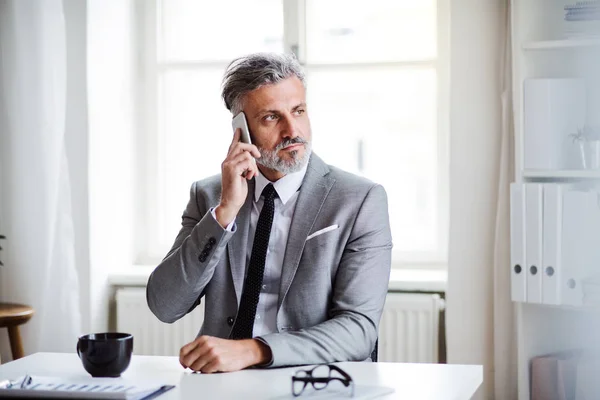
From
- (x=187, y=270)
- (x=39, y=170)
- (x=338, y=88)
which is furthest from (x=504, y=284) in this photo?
(x=39, y=170)

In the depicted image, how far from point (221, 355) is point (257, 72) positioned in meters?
0.80

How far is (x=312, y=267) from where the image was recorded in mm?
2098

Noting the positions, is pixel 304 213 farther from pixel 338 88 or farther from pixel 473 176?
pixel 338 88

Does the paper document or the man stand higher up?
the man

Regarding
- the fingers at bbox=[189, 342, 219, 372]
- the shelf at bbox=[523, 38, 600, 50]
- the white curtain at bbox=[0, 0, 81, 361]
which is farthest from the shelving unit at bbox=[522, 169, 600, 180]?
the white curtain at bbox=[0, 0, 81, 361]

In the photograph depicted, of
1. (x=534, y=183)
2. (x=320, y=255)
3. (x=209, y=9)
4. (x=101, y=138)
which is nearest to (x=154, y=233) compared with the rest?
(x=101, y=138)

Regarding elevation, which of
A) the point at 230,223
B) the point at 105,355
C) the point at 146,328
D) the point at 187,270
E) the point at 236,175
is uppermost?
the point at 236,175

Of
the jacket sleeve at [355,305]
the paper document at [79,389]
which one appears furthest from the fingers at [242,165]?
the paper document at [79,389]

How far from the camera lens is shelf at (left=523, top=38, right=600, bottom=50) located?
116 inches

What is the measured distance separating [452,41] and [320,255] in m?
1.50

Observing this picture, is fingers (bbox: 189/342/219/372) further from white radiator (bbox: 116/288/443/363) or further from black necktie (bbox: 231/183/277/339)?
white radiator (bbox: 116/288/443/363)

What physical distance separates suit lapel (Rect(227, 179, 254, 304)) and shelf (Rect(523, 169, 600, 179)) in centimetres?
Answer: 120

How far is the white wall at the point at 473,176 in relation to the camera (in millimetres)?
3285

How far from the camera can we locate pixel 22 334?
3721mm
